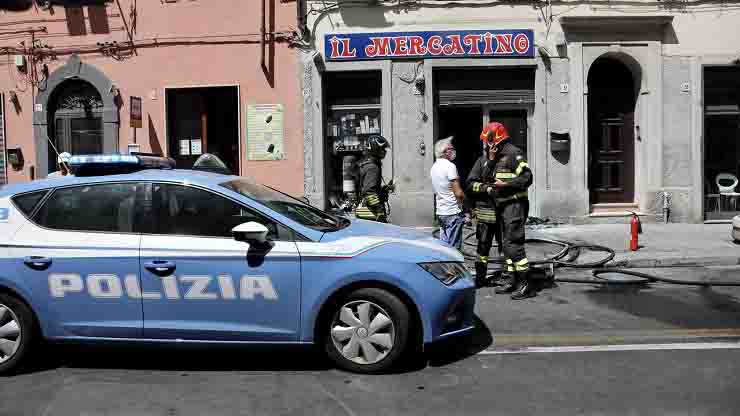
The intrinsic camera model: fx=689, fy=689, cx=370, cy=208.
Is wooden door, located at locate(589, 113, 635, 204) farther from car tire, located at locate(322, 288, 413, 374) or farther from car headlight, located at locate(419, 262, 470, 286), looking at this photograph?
car tire, located at locate(322, 288, 413, 374)

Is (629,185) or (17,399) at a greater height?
(629,185)

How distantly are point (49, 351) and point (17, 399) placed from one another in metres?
1.16

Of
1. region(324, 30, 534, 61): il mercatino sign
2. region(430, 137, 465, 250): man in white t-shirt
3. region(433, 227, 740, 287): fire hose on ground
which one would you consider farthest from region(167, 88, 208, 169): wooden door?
region(430, 137, 465, 250): man in white t-shirt

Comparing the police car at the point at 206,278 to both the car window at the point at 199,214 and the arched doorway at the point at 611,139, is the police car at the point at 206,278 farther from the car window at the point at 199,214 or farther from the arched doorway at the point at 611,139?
the arched doorway at the point at 611,139

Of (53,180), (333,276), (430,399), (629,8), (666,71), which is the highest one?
(629,8)

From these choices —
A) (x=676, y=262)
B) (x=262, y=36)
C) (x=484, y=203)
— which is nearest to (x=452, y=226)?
(x=484, y=203)

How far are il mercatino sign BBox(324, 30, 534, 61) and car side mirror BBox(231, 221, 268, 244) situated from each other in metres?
9.98

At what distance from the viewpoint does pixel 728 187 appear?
14.8 m

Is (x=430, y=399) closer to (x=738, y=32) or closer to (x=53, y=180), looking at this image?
(x=53, y=180)

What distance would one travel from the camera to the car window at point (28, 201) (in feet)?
17.8

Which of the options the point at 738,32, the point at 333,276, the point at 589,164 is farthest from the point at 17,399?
the point at 738,32

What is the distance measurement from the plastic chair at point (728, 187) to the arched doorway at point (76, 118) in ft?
44.7

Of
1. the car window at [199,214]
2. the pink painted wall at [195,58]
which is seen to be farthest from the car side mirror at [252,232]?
the pink painted wall at [195,58]

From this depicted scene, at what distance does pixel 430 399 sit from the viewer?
465 cm
